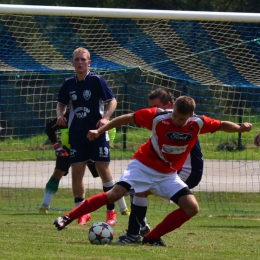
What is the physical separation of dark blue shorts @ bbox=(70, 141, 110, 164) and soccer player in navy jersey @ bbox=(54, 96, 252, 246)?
1715mm

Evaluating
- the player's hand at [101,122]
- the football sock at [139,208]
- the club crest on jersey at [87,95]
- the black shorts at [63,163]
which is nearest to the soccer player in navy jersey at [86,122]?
the club crest on jersey at [87,95]

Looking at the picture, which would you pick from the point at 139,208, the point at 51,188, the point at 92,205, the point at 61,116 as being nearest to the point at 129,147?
the point at 51,188

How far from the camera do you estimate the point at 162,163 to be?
7184 millimetres

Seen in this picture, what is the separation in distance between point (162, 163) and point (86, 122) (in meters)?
2.02

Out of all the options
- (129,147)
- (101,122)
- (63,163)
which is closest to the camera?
(101,122)

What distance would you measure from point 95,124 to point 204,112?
22.5 feet

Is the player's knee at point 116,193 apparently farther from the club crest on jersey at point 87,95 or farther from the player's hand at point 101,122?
the club crest on jersey at point 87,95

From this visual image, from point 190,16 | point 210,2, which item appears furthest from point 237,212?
point 210,2

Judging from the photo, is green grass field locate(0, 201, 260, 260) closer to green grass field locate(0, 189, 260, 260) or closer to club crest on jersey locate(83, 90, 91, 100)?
green grass field locate(0, 189, 260, 260)

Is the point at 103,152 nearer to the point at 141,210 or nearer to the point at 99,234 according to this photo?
the point at 141,210

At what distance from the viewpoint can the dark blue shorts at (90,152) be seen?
8.96 m

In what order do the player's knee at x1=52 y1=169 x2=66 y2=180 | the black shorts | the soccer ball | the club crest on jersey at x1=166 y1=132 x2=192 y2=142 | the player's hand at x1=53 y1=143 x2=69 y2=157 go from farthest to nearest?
the player's knee at x1=52 y1=169 x2=66 y2=180 → the black shorts → the player's hand at x1=53 y1=143 x2=69 y2=157 → the soccer ball → the club crest on jersey at x1=166 y1=132 x2=192 y2=142

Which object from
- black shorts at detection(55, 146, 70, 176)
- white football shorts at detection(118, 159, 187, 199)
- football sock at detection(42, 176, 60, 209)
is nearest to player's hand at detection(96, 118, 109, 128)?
white football shorts at detection(118, 159, 187, 199)

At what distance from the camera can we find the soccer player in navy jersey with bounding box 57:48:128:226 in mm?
8969
